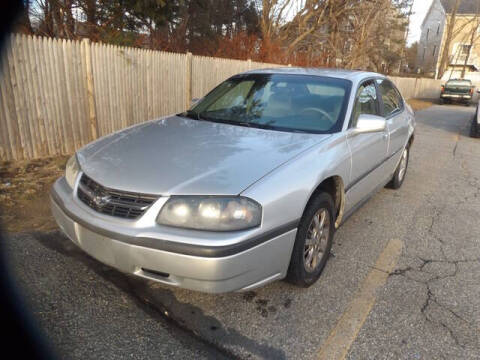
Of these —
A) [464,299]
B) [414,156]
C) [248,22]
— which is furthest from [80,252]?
[248,22]

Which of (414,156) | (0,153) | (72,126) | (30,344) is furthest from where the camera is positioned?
(414,156)

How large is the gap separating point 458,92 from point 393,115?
76.4 ft

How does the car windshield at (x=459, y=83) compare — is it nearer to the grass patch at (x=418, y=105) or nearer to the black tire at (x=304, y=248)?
the grass patch at (x=418, y=105)

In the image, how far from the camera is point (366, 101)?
146 inches

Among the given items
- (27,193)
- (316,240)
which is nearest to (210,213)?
(316,240)

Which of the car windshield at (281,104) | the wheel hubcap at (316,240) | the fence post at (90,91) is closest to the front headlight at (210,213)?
the wheel hubcap at (316,240)

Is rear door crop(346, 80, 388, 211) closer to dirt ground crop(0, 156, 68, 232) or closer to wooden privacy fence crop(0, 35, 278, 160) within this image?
dirt ground crop(0, 156, 68, 232)

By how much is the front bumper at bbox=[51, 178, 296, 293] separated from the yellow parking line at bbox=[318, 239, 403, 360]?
534 mm

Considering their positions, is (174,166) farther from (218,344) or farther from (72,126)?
(72,126)

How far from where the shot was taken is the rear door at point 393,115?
423cm

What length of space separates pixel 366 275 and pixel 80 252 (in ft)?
8.11

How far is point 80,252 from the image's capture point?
3.15 m

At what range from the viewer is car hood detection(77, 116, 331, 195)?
2.17 meters

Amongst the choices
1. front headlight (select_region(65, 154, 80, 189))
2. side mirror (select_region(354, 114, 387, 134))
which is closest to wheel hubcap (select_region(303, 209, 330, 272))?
side mirror (select_region(354, 114, 387, 134))
